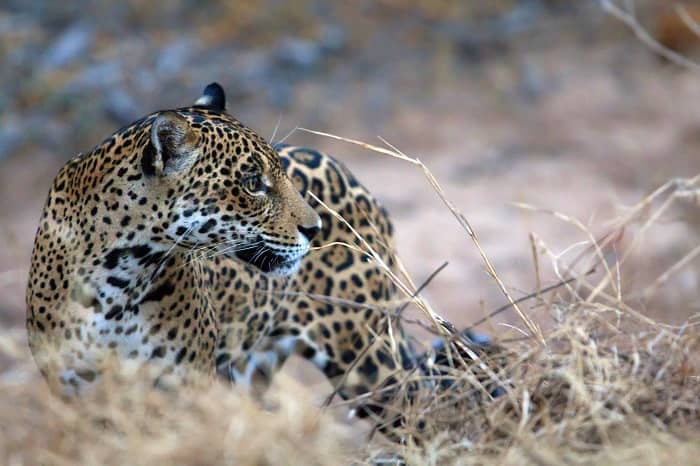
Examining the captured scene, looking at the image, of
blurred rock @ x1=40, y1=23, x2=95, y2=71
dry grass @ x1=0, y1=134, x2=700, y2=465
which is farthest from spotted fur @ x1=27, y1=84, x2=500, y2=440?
blurred rock @ x1=40, y1=23, x2=95, y2=71

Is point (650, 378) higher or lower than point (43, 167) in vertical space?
higher

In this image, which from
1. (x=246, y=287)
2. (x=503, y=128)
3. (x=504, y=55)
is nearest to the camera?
(x=246, y=287)

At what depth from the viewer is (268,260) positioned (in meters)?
5.47

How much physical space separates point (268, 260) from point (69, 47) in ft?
31.6

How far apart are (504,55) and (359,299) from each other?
8.97 metres

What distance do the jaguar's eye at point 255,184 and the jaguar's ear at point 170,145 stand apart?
313 mm

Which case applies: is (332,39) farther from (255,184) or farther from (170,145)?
(170,145)

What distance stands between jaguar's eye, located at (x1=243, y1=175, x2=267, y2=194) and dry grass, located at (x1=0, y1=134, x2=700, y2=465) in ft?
3.80

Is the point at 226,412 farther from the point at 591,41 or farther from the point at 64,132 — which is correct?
the point at 591,41

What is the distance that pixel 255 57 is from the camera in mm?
14320

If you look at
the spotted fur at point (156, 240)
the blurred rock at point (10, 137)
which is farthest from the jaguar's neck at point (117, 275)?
the blurred rock at point (10, 137)

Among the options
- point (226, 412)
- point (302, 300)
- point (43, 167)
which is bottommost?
point (43, 167)

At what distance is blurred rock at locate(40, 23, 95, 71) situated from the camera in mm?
13961

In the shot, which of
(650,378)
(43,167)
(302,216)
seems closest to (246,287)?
(302,216)
